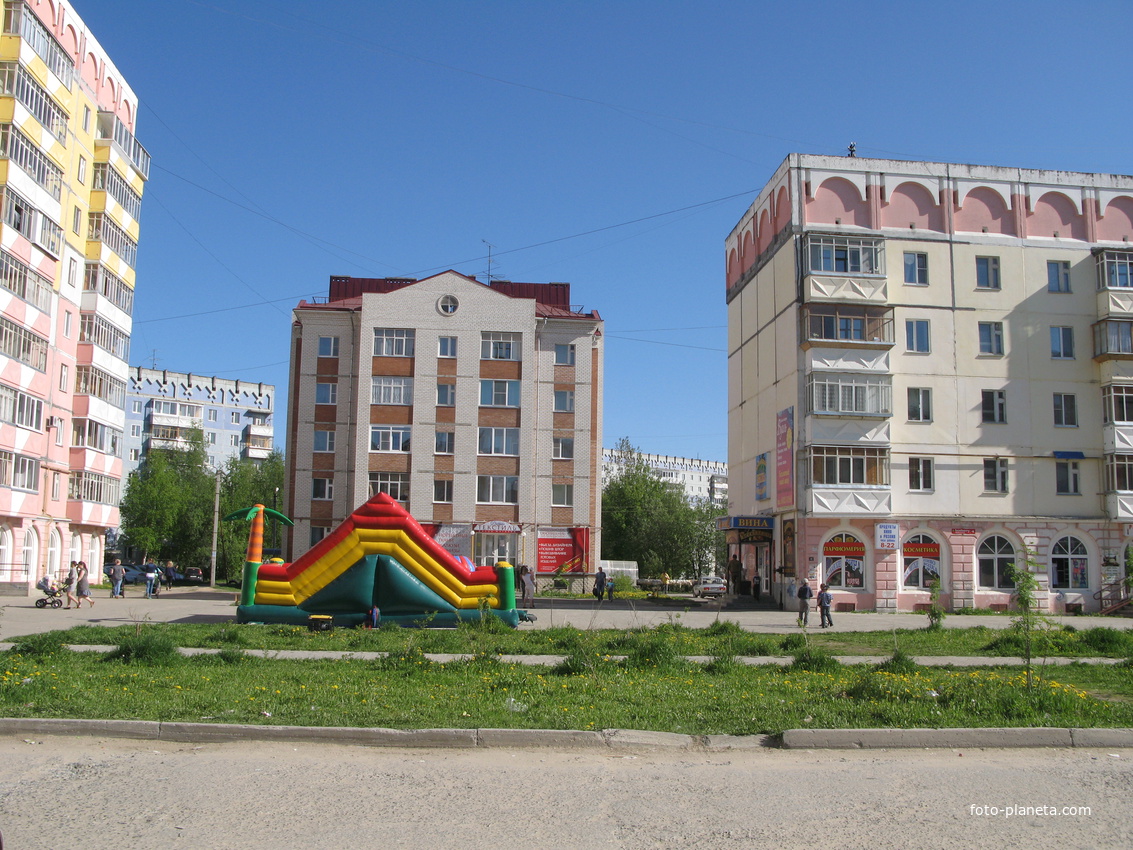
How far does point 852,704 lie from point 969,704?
128 centimetres

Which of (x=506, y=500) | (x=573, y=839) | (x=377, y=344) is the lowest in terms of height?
(x=573, y=839)

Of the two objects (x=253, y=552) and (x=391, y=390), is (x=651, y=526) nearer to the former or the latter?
(x=391, y=390)

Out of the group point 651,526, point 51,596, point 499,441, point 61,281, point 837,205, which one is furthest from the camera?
point 651,526

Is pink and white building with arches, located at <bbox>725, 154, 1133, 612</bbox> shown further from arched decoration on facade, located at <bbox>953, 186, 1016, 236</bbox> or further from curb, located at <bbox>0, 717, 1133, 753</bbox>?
curb, located at <bbox>0, 717, 1133, 753</bbox>

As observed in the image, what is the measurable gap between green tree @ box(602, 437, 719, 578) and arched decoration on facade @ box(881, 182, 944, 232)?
138ft

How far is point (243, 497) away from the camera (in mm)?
80438

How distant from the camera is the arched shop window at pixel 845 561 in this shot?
36531 mm

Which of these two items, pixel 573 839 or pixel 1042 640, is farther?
pixel 1042 640

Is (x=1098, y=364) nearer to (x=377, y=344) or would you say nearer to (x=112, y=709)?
(x=377, y=344)

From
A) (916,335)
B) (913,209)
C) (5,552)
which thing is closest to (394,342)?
(5,552)

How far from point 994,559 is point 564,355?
→ 936 inches

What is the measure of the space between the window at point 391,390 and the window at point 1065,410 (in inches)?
1206

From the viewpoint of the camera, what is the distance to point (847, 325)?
3753 centimetres

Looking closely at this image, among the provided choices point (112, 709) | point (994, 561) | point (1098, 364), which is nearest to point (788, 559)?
point (994, 561)
